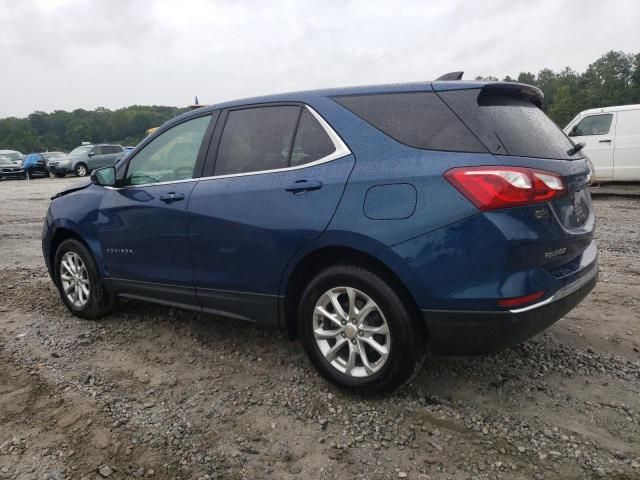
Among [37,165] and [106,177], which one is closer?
[106,177]

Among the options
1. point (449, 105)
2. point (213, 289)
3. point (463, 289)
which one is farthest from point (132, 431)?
point (449, 105)

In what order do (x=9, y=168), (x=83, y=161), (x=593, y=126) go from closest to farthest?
1. (x=593, y=126)
2. (x=83, y=161)
3. (x=9, y=168)

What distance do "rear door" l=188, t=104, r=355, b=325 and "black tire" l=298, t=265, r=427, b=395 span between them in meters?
0.25

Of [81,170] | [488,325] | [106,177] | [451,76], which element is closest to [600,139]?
[451,76]

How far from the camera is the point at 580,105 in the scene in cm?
8512

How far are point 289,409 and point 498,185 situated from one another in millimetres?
1613

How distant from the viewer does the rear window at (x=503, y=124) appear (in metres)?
2.54

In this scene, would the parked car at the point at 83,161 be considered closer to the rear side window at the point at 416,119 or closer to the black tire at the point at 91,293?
the black tire at the point at 91,293

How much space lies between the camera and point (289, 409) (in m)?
2.87

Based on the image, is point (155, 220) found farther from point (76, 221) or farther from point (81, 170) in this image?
point (81, 170)

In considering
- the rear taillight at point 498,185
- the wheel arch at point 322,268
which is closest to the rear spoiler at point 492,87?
the rear taillight at point 498,185

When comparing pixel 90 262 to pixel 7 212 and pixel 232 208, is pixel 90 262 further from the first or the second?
pixel 7 212

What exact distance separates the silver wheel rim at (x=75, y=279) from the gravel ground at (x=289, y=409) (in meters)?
0.35

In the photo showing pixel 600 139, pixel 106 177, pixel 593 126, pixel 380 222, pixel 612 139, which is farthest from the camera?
pixel 593 126
